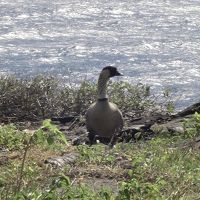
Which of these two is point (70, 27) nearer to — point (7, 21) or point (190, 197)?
point (7, 21)

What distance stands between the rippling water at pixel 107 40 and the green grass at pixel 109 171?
28.0 feet

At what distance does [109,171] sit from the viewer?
7633mm

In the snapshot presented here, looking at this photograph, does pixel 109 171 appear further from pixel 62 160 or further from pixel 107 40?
pixel 107 40

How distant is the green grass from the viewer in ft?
18.8

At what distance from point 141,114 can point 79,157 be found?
5.07m

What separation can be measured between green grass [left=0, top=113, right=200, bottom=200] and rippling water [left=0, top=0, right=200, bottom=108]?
28.0ft

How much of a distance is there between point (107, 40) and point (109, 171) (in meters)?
18.7

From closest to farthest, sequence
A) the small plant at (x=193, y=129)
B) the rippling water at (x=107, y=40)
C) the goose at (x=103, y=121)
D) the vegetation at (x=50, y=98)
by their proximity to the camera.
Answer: the small plant at (x=193, y=129), the goose at (x=103, y=121), the vegetation at (x=50, y=98), the rippling water at (x=107, y=40)

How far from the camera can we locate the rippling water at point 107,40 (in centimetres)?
2109

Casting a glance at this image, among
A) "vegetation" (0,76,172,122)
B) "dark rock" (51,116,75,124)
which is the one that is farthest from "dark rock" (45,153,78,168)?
"vegetation" (0,76,172,122)

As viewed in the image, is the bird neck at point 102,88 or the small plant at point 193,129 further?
the bird neck at point 102,88

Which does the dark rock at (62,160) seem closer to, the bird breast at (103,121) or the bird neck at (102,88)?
the bird breast at (103,121)

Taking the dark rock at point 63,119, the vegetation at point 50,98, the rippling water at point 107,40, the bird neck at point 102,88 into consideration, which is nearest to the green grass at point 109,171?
the bird neck at point 102,88

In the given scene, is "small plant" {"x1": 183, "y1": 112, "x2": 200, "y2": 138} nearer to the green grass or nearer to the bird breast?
the green grass
